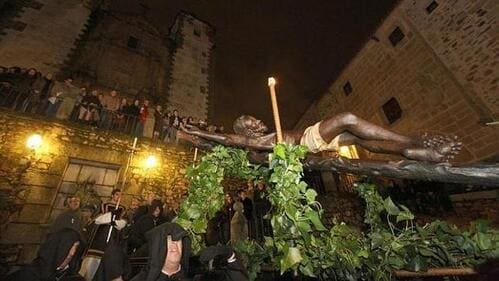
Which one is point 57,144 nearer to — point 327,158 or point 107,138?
point 107,138

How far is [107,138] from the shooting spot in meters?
8.62

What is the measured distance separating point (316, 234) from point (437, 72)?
10.6 meters

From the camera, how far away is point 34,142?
286 inches

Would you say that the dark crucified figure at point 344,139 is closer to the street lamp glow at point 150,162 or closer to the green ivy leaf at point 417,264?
the green ivy leaf at point 417,264

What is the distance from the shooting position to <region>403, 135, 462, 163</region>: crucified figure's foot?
5.57 ft

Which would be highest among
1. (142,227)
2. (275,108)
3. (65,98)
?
(65,98)

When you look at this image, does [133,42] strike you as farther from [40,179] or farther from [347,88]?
[347,88]

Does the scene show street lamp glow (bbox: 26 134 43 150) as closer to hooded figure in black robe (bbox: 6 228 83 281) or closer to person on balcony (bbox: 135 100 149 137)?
person on balcony (bbox: 135 100 149 137)

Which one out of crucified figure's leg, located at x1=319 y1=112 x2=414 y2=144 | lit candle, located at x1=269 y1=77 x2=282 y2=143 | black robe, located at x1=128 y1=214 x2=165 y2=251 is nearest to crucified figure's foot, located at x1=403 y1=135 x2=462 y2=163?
crucified figure's leg, located at x1=319 y1=112 x2=414 y2=144

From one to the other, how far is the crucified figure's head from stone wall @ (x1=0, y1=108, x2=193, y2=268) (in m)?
5.81

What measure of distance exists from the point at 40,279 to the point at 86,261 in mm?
1820

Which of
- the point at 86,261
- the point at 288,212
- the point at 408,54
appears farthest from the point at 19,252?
the point at 408,54

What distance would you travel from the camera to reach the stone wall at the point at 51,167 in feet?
21.2

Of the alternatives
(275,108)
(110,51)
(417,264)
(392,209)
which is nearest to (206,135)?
(275,108)
